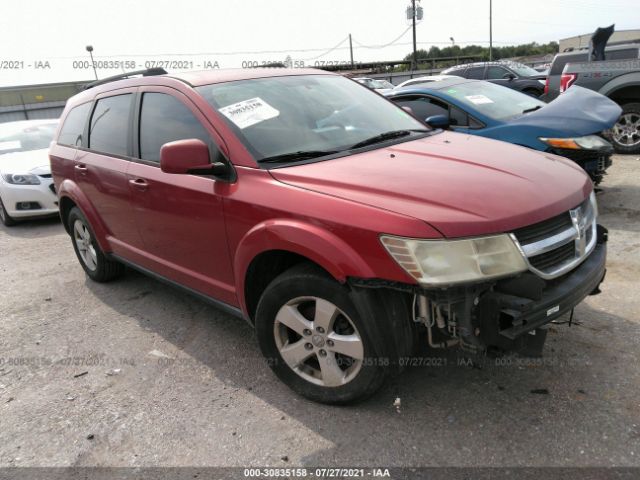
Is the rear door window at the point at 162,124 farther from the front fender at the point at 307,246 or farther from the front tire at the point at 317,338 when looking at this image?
the front tire at the point at 317,338

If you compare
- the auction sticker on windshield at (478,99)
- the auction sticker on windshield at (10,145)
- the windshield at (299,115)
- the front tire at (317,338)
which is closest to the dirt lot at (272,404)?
the front tire at (317,338)

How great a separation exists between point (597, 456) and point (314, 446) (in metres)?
1.25

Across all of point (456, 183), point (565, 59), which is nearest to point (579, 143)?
point (456, 183)

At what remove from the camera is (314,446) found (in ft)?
7.89

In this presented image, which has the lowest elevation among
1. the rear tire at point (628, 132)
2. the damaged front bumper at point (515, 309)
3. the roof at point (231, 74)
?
the rear tire at point (628, 132)

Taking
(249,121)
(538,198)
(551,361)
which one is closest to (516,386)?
(551,361)

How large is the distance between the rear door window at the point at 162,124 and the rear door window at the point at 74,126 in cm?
120

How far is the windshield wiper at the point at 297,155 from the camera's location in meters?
2.73

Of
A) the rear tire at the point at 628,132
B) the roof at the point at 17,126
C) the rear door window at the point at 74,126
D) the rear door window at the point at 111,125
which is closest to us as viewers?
the rear door window at the point at 111,125

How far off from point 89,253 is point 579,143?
486 cm

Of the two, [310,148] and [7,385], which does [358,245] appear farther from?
[7,385]

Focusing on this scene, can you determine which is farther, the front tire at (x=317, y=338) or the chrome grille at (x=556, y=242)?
the front tire at (x=317, y=338)

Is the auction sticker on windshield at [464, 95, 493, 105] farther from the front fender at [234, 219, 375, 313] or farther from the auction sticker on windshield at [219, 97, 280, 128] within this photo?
the front fender at [234, 219, 375, 313]

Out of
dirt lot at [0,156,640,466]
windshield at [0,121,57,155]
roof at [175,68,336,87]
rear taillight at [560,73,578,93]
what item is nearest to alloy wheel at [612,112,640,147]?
rear taillight at [560,73,578,93]
